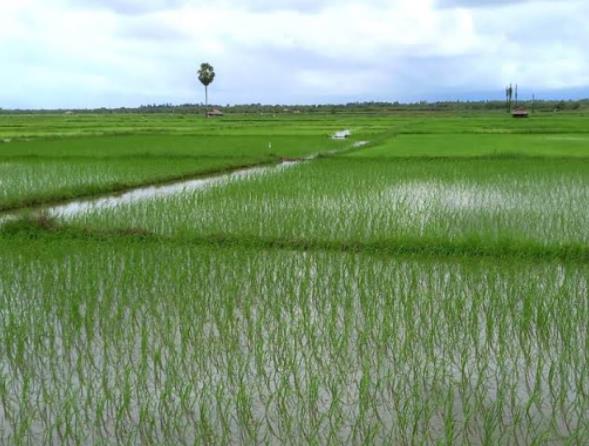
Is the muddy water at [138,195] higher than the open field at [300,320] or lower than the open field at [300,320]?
higher

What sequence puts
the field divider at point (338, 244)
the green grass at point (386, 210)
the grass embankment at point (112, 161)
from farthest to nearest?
the grass embankment at point (112, 161), the green grass at point (386, 210), the field divider at point (338, 244)

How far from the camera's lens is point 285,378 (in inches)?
122

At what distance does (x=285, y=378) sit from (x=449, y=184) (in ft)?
23.4

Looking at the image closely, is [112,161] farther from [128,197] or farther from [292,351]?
[292,351]

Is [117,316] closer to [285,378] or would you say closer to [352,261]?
[285,378]

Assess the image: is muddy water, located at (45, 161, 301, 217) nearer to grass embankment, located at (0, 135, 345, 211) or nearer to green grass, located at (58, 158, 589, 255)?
grass embankment, located at (0, 135, 345, 211)

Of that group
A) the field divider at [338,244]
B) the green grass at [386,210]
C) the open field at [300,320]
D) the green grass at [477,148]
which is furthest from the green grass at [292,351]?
the green grass at [477,148]

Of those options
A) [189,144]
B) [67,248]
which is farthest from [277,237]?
[189,144]

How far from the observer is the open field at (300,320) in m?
2.81

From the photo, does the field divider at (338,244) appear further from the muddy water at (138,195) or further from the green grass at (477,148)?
the green grass at (477,148)

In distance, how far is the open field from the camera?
9.21ft

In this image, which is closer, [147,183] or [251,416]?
[251,416]

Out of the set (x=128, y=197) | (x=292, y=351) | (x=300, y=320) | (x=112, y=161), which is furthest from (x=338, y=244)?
(x=112, y=161)

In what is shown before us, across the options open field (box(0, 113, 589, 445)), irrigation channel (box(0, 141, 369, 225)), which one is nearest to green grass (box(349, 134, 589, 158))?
irrigation channel (box(0, 141, 369, 225))
